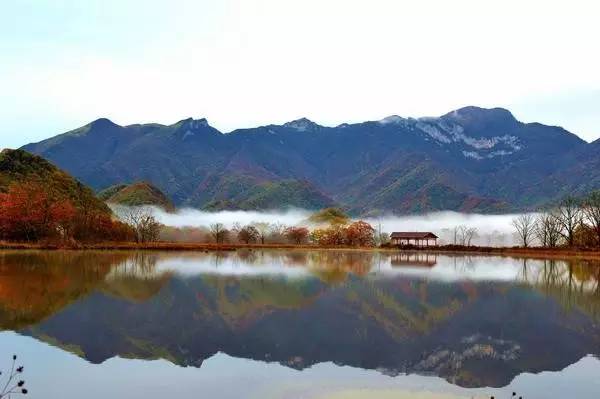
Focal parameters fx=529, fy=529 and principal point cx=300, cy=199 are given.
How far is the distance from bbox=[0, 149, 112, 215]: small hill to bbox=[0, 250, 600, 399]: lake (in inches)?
3613

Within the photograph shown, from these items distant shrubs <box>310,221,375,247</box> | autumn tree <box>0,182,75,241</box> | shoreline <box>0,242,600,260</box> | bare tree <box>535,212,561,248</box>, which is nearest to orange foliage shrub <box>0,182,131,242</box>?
autumn tree <box>0,182,75,241</box>

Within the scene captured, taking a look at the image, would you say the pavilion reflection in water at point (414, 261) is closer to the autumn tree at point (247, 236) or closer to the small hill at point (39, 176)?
the autumn tree at point (247, 236)

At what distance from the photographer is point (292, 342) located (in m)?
16.4

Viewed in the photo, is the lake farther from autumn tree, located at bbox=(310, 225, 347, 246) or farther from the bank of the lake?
autumn tree, located at bbox=(310, 225, 347, 246)

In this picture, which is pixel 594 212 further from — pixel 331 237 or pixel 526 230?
pixel 331 237

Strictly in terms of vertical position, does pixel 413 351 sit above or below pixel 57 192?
below

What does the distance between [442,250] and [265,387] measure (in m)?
106

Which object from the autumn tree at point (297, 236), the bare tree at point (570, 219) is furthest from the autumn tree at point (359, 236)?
the bare tree at point (570, 219)

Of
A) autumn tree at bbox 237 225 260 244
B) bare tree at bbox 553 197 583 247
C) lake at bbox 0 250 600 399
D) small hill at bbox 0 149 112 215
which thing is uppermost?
small hill at bbox 0 149 112 215

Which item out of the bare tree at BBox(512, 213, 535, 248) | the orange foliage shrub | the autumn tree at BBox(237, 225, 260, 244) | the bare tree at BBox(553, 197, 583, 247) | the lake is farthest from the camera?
the autumn tree at BBox(237, 225, 260, 244)

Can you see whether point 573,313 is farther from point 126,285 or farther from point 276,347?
point 126,285

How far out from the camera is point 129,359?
13906mm

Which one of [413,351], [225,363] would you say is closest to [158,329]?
[225,363]

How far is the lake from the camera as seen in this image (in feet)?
39.1
